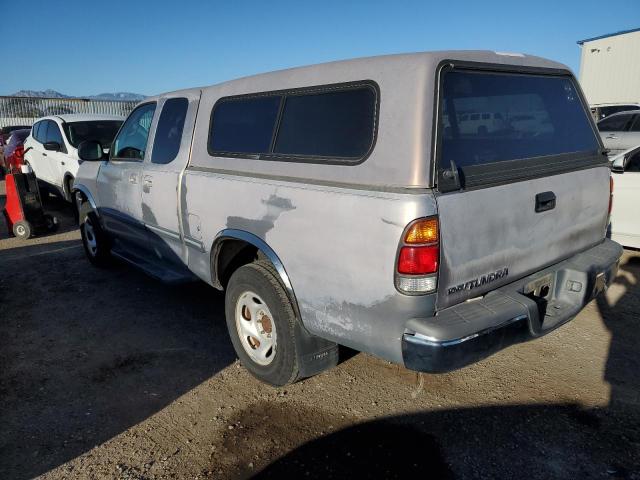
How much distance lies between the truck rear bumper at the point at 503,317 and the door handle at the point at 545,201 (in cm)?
40

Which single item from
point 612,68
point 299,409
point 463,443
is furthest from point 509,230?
point 612,68

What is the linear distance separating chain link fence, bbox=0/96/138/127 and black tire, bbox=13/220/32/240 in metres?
18.9

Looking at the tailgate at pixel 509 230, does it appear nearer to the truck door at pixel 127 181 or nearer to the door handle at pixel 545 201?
the door handle at pixel 545 201

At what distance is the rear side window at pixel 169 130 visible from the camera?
399cm

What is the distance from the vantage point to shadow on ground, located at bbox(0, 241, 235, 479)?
2.88m

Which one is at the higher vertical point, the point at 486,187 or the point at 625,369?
the point at 486,187

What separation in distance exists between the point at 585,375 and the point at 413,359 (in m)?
1.77

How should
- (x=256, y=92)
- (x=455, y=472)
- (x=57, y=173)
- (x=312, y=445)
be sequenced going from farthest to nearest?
1. (x=57, y=173)
2. (x=256, y=92)
3. (x=312, y=445)
4. (x=455, y=472)

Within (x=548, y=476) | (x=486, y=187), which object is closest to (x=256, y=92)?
(x=486, y=187)

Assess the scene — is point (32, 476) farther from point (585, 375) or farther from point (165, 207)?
point (585, 375)

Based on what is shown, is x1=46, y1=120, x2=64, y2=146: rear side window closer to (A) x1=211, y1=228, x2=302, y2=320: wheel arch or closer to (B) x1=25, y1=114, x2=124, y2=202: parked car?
(B) x1=25, y1=114, x2=124, y2=202: parked car

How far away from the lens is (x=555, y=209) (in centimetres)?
284

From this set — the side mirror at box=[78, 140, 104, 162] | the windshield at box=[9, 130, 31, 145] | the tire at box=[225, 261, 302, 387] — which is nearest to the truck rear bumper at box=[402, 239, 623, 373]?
the tire at box=[225, 261, 302, 387]

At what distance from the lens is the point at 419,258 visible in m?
2.24
